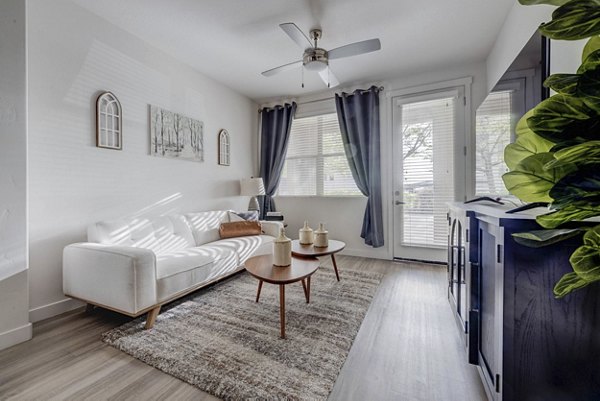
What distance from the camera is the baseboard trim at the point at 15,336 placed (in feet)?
5.40

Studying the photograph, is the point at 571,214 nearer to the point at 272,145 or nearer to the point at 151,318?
the point at 151,318

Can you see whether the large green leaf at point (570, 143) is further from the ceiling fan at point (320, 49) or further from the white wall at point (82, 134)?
the white wall at point (82, 134)

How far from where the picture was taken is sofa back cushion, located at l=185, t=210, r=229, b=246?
3.00m

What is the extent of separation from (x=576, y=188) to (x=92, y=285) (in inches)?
104

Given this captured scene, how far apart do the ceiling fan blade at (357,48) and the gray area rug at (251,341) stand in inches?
88.4

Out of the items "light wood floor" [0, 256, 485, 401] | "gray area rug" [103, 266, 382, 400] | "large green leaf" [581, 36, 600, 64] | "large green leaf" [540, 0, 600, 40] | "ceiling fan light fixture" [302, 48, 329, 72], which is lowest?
"light wood floor" [0, 256, 485, 401]

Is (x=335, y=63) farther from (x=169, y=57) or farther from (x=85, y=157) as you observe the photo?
(x=85, y=157)

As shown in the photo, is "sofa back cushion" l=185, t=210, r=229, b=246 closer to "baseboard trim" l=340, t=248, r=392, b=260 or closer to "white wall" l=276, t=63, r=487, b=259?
"white wall" l=276, t=63, r=487, b=259

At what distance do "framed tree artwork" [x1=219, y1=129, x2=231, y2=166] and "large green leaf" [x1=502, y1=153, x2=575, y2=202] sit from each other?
3.67m

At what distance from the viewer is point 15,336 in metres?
1.69

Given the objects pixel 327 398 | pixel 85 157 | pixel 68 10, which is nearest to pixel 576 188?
pixel 327 398

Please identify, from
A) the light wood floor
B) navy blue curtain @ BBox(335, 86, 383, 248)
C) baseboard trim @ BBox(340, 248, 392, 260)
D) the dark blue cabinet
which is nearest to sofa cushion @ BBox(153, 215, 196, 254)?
the light wood floor

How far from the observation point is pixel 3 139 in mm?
1671

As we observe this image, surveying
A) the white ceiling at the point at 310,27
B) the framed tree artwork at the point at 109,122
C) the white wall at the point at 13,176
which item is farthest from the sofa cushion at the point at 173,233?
the white ceiling at the point at 310,27
